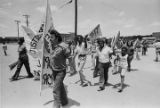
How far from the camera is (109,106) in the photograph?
411 centimetres

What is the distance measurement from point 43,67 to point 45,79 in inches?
11.4

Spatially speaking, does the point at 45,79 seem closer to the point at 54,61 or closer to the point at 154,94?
the point at 54,61

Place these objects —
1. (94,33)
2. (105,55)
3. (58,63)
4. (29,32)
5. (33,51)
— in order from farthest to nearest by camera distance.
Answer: (94,33)
(29,32)
(33,51)
(105,55)
(58,63)

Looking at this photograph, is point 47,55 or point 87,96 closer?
point 47,55

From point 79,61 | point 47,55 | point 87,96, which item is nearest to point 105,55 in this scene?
point 79,61

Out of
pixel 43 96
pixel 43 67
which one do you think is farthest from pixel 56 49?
pixel 43 96

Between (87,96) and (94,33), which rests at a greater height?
(94,33)

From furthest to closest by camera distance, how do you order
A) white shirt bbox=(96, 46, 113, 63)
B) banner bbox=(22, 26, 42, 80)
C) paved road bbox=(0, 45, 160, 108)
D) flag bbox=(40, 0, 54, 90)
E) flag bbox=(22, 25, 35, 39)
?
flag bbox=(22, 25, 35, 39), banner bbox=(22, 26, 42, 80), white shirt bbox=(96, 46, 113, 63), paved road bbox=(0, 45, 160, 108), flag bbox=(40, 0, 54, 90)

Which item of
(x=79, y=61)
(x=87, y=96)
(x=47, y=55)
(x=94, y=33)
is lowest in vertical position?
(x=87, y=96)

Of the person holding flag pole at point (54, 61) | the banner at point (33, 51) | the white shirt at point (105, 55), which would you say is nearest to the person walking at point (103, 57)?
the white shirt at point (105, 55)

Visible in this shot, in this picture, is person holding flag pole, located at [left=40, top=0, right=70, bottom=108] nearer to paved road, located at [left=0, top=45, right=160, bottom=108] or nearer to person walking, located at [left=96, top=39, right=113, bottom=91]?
paved road, located at [left=0, top=45, right=160, bottom=108]

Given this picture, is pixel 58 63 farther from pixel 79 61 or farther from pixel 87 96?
pixel 79 61

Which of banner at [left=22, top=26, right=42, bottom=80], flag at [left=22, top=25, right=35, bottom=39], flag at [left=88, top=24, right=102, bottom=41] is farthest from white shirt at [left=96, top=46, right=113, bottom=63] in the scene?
flag at [left=88, top=24, right=102, bottom=41]

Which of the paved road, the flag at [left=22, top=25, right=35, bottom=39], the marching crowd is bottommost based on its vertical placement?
the paved road
